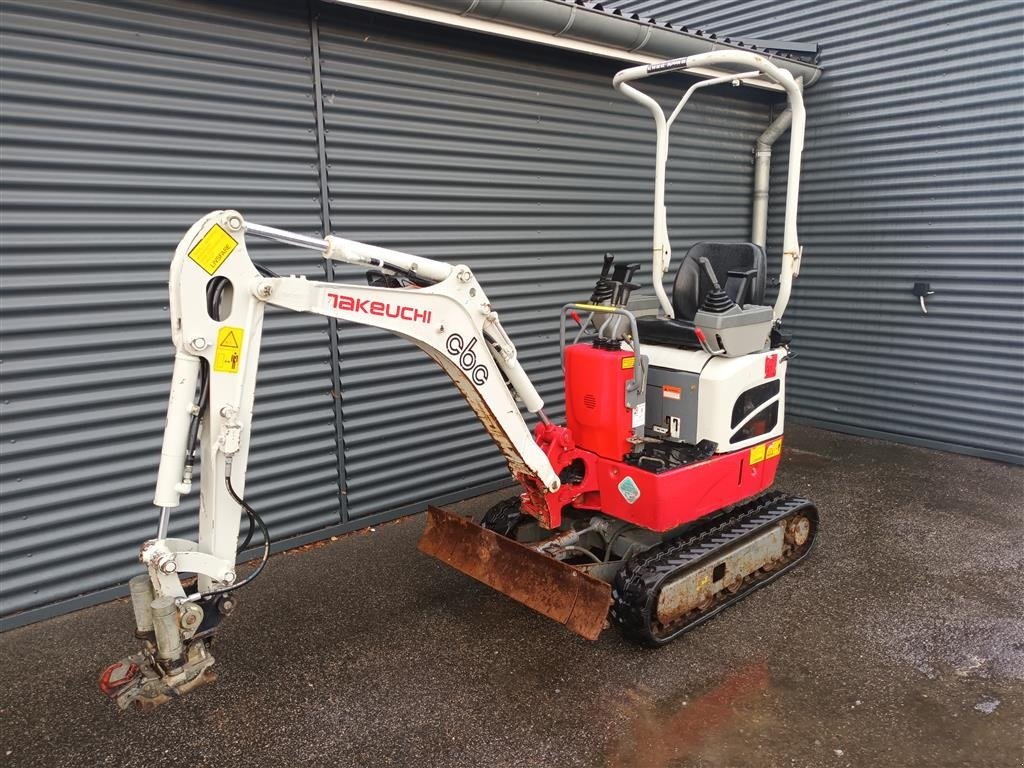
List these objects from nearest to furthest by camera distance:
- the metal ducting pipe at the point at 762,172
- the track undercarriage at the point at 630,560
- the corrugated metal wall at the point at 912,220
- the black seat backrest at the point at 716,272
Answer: the track undercarriage at the point at 630,560, the black seat backrest at the point at 716,272, the corrugated metal wall at the point at 912,220, the metal ducting pipe at the point at 762,172

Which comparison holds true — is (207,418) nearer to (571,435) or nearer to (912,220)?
(571,435)

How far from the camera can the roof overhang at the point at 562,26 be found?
15.7 feet

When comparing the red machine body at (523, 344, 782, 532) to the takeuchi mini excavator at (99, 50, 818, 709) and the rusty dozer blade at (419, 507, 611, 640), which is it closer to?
the takeuchi mini excavator at (99, 50, 818, 709)

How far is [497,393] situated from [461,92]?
9.72 ft

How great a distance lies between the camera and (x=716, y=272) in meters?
4.82

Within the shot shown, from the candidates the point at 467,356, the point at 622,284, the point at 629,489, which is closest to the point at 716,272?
the point at 622,284

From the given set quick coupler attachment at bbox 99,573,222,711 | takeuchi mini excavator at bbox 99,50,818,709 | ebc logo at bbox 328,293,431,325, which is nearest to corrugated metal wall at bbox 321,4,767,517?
takeuchi mini excavator at bbox 99,50,818,709

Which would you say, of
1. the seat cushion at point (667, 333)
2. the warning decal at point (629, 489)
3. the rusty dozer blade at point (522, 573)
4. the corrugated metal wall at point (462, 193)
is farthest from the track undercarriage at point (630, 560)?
the corrugated metal wall at point (462, 193)

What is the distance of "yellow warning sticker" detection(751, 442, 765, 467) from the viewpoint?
4.37 metres

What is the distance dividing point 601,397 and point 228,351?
2.04 metres

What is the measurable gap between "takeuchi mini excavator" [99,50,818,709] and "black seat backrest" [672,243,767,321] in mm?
14

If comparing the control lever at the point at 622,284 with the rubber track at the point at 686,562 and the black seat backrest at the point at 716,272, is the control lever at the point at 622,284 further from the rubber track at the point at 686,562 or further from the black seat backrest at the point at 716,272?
the rubber track at the point at 686,562

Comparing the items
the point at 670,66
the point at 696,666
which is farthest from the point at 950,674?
the point at 670,66

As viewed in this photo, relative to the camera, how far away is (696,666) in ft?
11.8
